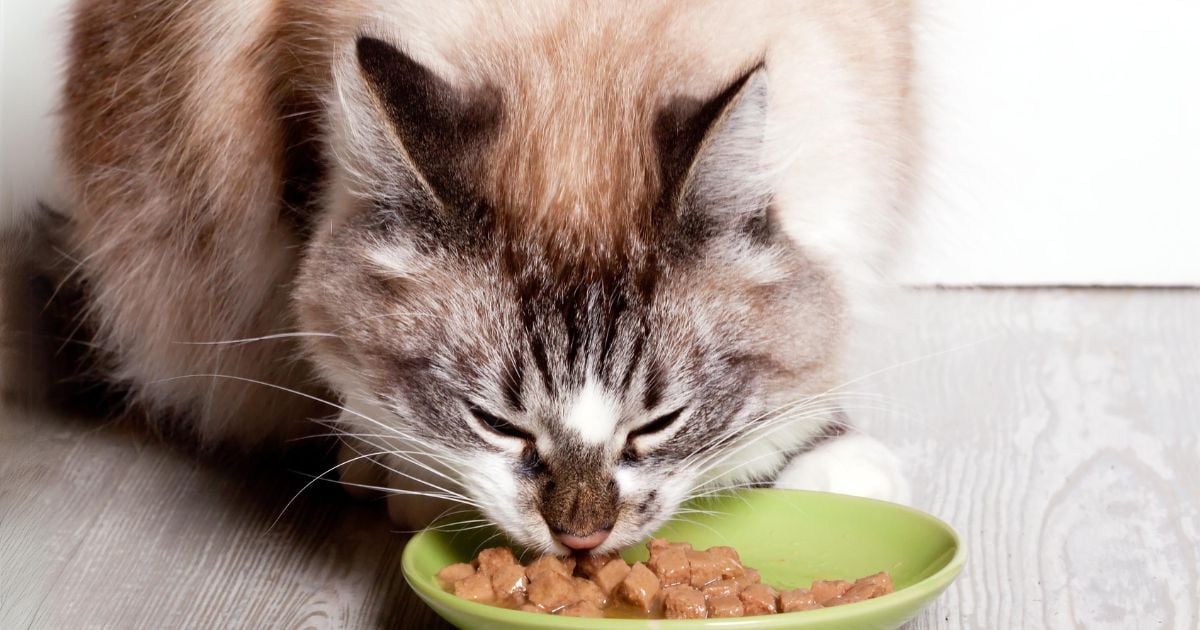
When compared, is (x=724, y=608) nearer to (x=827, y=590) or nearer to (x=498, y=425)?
(x=827, y=590)

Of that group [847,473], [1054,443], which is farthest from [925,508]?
[1054,443]

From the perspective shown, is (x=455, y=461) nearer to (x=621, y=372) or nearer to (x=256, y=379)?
(x=621, y=372)

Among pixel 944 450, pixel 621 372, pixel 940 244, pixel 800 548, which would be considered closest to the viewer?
pixel 621 372

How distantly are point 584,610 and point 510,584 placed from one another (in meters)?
0.10

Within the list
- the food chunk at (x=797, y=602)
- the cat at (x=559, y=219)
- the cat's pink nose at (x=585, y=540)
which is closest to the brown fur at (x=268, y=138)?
the cat at (x=559, y=219)

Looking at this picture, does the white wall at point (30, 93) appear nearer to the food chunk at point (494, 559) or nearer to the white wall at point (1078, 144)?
the food chunk at point (494, 559)

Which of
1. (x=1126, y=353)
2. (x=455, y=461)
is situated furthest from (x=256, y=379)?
(x=1126, y=353)

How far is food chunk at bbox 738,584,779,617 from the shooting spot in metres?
1.42

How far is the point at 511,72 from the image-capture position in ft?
4.95

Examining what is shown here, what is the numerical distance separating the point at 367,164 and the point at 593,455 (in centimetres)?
41

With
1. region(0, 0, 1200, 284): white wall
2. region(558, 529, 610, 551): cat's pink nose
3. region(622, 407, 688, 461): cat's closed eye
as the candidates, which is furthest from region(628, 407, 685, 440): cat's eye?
region(0, 0, 1200, 284): white wall

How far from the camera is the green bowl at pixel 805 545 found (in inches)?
54.9

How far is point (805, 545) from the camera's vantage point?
1.68m

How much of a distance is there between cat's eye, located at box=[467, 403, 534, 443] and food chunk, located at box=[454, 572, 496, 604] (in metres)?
0.17
